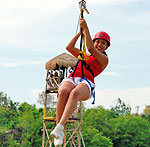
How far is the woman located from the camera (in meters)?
3.38

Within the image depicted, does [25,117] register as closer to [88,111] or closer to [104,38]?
[88,111]

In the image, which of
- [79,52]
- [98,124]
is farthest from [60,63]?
[98,124]

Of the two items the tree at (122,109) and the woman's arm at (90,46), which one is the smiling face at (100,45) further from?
the tree at (122,109)

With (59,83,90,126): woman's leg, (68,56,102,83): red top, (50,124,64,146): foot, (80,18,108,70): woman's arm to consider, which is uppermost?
(80,18,108,70): woman's arm

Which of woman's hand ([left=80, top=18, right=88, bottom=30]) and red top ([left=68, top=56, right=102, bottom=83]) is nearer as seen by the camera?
woman's hand ([left=80, top=18, right=88, bottom=30])

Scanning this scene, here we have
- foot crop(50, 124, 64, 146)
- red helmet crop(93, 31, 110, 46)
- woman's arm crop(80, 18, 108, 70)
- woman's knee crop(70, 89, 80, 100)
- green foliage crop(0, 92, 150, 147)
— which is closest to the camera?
foot crop(50, 124, 64, 146)

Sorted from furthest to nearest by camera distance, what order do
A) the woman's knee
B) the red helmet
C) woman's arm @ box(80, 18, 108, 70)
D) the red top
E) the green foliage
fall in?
the green foliage, the red helmet, the red top, woman's arm @ box(80, 18, 108, 70), the woman's knee

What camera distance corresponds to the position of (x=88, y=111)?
93.1ft

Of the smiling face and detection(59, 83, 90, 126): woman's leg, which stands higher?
the smiling face

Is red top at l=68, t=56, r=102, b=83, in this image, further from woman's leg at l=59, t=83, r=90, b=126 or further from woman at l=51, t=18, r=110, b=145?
woman's leg at l=59, t=83, r=90, b=126

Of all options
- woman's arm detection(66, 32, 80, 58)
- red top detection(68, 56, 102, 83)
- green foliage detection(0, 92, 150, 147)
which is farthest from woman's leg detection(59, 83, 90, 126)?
green foliage detection(0, 92, 150, 147)

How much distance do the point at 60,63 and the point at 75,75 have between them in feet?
27.0

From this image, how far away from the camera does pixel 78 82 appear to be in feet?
12.1

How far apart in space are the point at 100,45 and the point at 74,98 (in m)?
0.86
